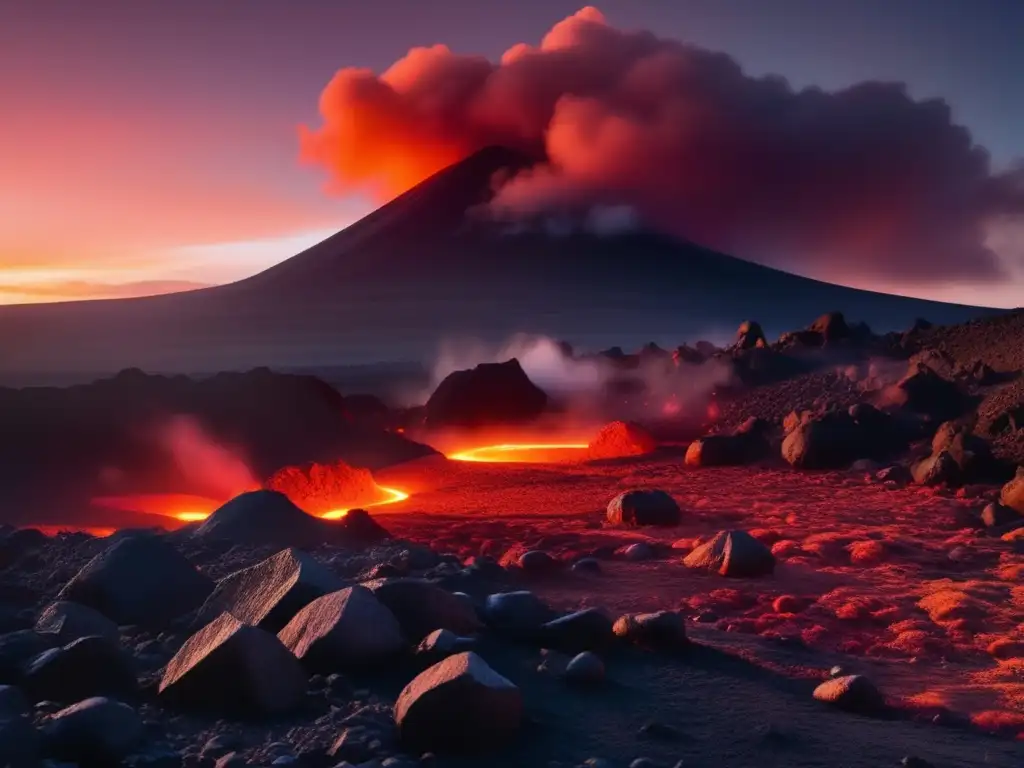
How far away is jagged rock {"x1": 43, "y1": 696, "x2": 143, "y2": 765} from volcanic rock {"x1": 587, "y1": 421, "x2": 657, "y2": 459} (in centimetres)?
1372

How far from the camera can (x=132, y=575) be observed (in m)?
5.33

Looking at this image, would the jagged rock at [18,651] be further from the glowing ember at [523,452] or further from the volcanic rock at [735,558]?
the glowing ember at [523,452]

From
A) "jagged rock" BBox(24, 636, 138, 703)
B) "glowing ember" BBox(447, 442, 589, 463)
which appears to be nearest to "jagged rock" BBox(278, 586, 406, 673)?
"jagged rock" BBox(24, 636, 138, 703)

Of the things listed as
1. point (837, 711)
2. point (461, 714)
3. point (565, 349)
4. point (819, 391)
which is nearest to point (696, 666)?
point (837, 711)

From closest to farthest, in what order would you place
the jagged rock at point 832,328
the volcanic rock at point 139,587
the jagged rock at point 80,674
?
the jagged rock at point 80,674, the volcanic rock at point 139,587, the jagged rock at point 832,328

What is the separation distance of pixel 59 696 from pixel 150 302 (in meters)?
108

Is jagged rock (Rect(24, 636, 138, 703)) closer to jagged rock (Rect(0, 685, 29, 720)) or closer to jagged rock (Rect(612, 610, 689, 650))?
jagged rock (Rect(0, 685, 29, 720))

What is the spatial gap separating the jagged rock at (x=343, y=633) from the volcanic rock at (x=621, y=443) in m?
12.8

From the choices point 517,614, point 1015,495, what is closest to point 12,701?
point 517,614

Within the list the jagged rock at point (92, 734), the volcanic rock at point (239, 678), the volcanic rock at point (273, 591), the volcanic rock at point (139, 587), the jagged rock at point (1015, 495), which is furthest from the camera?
the jagged rock at point (1015, 495)

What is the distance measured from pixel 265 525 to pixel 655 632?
4.17 meters

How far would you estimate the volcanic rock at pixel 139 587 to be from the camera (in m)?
5.20

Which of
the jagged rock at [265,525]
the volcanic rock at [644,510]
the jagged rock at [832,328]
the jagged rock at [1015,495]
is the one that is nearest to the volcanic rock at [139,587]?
the jagged rock at [265,525]

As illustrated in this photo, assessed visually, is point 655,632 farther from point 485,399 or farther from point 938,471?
point 485,399
